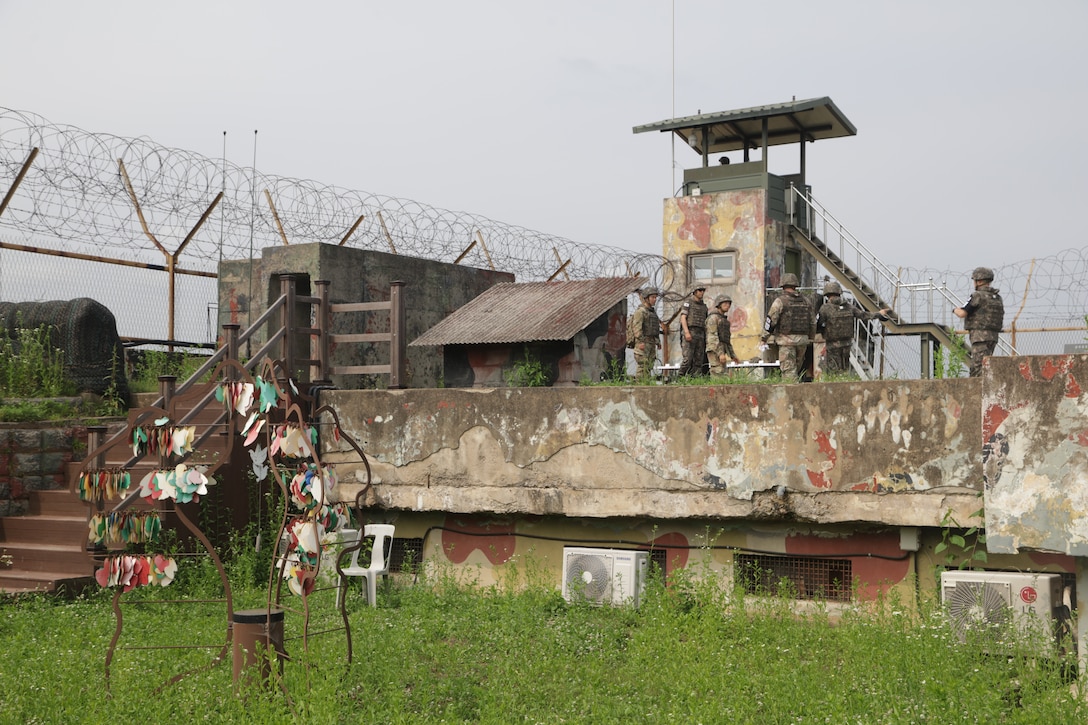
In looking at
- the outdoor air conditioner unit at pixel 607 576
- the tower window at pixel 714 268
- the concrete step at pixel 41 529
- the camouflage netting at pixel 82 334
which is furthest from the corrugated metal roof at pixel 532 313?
the tower window at pixel 714 268

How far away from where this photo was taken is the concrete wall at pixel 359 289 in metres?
12.8

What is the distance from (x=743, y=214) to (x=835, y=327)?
6248mm

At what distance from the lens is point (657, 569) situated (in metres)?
8.34

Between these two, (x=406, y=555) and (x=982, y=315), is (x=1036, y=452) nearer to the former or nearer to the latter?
(x=982, y=315)

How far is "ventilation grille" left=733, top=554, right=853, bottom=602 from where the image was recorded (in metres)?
8.02

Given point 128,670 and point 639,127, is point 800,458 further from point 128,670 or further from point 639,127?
point 639,127

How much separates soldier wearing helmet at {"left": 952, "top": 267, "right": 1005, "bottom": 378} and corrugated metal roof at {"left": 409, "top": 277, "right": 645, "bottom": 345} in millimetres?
3890

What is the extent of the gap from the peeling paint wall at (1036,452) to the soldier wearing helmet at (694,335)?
5.67 meters

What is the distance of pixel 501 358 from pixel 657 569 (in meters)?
4.71

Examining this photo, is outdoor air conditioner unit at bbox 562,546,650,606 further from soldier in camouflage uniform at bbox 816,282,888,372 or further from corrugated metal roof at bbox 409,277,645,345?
soldier in camouflage uniform at bbox 816,282,888,372

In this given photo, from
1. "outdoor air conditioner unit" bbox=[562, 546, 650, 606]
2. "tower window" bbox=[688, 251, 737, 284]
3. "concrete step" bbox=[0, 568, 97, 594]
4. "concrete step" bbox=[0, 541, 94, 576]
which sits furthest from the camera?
"tower window" bbox=[688, 251, 737, 284]

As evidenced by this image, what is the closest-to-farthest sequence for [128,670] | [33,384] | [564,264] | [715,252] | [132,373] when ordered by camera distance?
[128,670] → [33,384] → [132,373] → [564,264] → [715,252]

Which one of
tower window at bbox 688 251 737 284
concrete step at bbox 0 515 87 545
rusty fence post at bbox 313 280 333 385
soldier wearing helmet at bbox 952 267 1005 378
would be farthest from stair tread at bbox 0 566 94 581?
tower window at bbox 688 251 737 284

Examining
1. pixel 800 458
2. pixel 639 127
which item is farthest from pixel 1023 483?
pixel 639 127
